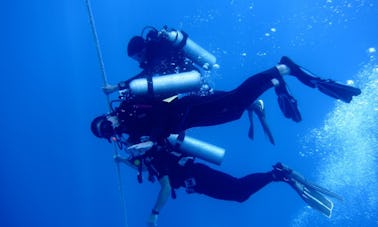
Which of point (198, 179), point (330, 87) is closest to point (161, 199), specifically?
point (198, 179)

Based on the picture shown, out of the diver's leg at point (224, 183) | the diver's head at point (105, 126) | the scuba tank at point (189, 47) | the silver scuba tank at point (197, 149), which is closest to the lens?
the diver's head at point (105, 126)

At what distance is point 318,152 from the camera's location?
23.6m

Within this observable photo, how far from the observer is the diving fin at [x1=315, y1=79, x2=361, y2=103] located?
5.72 meters

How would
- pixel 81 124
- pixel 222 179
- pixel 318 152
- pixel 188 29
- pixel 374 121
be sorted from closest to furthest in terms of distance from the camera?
pixel 222 179, pixel 374 121, pixel 318 152, pixel 81 124, pixel 188 29

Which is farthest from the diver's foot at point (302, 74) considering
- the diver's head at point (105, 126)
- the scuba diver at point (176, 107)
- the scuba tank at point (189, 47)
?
the diver's head at point (105, 126)

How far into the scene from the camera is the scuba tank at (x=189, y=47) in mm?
6254

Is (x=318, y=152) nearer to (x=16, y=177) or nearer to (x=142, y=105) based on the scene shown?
(x=16, y=177)

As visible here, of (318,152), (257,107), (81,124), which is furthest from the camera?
(81,124)

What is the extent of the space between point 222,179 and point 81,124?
20.4 meters

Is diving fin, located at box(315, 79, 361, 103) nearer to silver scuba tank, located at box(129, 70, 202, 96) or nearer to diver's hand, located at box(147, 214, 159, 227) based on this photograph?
silver scuba tank, located at box(129, 70, 202, 96)

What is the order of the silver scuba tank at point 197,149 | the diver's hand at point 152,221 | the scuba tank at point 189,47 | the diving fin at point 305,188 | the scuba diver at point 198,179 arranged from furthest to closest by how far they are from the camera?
the diving fin at point 305,188 → the silver scuba tank at point 197,149 → the scuba tank at point 189,47 → the scuba diver at point 198,179 → the diver's hand at point 152,221

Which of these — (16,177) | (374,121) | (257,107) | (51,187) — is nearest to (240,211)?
(374,121)

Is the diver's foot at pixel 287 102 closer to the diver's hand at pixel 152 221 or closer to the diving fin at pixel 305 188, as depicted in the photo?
the diving fin at pixel 305 188

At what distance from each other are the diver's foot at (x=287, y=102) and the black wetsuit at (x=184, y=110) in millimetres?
153
